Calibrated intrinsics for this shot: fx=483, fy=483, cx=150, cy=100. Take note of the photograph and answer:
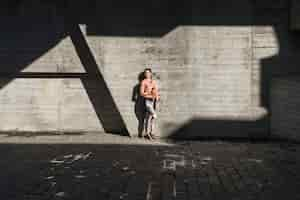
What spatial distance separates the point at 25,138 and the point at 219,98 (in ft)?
20.3

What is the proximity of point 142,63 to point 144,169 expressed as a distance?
19.4 feet

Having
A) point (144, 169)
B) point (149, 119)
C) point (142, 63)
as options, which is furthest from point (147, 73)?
point (144, 169)

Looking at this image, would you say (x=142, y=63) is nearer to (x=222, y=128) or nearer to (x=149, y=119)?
(x=149, y=119)

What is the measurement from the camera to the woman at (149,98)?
15078 millimetres

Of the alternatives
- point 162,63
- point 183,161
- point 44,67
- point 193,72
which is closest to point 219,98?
point 193,72

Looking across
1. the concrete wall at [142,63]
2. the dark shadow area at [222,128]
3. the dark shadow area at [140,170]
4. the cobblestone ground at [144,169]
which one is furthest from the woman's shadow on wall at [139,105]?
the dark shadow area at [140,170]

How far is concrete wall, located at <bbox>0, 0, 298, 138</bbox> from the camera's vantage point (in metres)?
15.2

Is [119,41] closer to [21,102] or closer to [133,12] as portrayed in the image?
[133,12]

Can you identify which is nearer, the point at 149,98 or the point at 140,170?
the point at 140,170

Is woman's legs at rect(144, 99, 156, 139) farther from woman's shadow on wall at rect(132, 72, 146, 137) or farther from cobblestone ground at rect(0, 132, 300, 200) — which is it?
cobblestone ground at rect(0, 132, 300, 200)

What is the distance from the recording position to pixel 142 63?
15516 mm

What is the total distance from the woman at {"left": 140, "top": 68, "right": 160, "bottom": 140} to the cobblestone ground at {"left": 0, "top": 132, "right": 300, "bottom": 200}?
25.0 inches

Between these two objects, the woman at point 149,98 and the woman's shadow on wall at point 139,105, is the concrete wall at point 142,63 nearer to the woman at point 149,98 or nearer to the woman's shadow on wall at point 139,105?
the woman's shadow on wall at point 139,105

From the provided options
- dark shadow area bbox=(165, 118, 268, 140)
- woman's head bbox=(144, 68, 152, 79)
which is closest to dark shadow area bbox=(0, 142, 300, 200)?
dark shadow area bbox=(165, 118, 268, 140)
